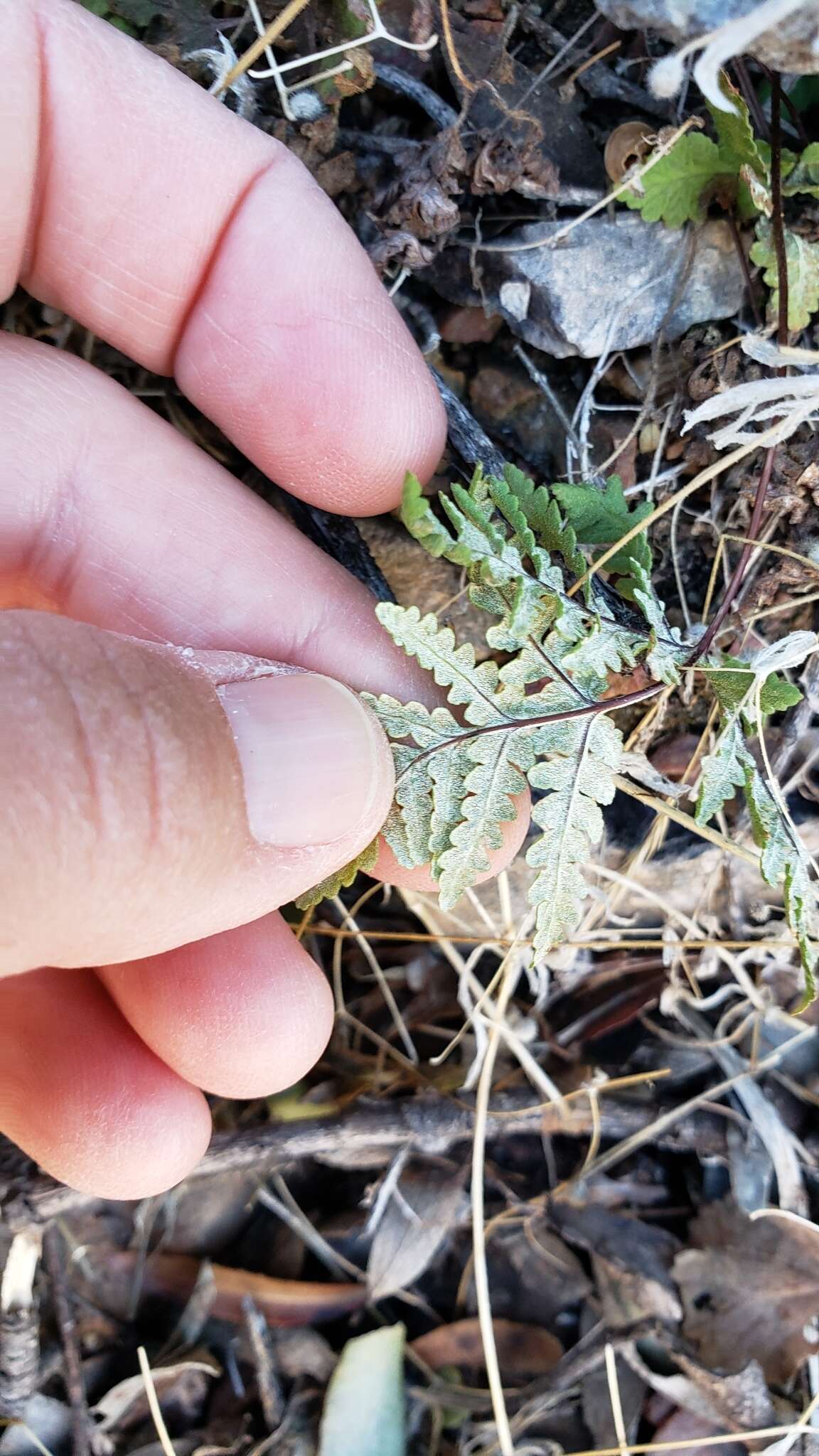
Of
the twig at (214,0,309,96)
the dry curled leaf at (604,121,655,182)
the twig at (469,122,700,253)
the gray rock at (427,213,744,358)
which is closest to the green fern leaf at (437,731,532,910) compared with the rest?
the gray rock at (427,213,744,358)

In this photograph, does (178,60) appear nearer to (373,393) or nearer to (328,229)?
(328,229)

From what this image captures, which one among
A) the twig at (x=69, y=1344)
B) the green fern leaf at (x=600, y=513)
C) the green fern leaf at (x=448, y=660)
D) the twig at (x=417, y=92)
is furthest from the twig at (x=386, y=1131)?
the twig at (x=417, y=92)

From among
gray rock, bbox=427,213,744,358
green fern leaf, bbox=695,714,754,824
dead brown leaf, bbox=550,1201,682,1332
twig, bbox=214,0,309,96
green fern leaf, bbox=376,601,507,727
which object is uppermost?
twig, bbox=214,0,309,96

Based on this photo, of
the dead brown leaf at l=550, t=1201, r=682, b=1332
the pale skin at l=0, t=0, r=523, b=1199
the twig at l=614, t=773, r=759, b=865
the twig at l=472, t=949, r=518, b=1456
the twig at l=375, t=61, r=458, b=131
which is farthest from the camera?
the dead brown leaf at l=550, t=1201, r=682, b=1332

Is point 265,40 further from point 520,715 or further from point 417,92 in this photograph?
point 520,715

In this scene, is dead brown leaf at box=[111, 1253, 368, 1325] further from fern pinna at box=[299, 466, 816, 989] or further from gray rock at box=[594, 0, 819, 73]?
gray rock at box=[594, 0, 819, 73]

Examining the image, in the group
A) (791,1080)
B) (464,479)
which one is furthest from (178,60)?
(791,1080)

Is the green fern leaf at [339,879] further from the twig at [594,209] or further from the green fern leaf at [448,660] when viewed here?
the twig at [594,209]
